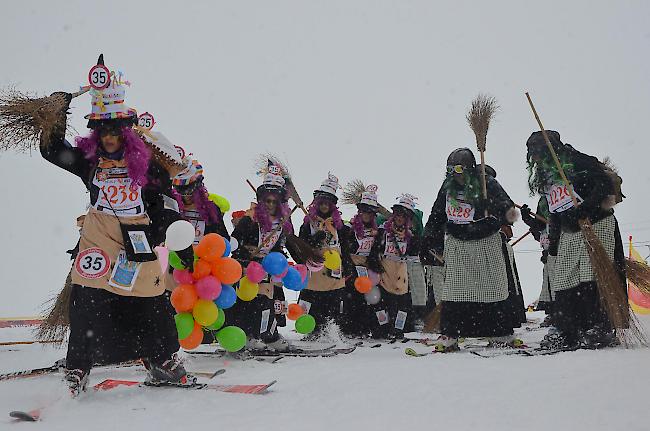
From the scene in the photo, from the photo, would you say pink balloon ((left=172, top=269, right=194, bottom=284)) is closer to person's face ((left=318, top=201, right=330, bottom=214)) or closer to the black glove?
person's face ((left=318, top=201, right=330, bottom=214))

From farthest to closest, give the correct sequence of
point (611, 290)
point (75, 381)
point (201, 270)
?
point (611, 290), point (201, 270), point (75, 381)

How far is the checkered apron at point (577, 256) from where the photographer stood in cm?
517

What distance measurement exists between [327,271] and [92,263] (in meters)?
Result: 4.57

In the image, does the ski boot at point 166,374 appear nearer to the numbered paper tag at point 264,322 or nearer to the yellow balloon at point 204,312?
the yellow balloon at point 204,312

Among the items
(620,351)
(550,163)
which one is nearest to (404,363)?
(620,351)

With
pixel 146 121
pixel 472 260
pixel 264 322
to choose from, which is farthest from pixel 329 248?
pixel 146 121

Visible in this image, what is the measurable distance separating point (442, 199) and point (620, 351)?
2199mm

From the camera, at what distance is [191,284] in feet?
14.2

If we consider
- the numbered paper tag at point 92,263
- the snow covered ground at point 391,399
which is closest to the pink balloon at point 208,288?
the snow covered ground at point 391,399

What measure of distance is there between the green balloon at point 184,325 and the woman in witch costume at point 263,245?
5.64 ft

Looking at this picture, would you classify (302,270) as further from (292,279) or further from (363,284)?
(363,284)

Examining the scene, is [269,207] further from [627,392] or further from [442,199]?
[627,392]

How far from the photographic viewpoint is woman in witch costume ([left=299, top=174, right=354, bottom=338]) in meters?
7.78

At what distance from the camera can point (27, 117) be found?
3.48 meters
